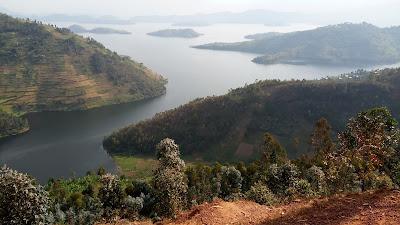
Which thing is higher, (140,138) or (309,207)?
(309,207)

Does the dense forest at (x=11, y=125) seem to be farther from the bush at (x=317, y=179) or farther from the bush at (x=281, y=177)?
the bush at (x=317, y=179)

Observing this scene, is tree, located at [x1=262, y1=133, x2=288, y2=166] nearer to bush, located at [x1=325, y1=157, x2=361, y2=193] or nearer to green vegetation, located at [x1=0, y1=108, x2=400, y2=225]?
green vegetation, located at [x1=0, y1=108, x2=400, y2=225]

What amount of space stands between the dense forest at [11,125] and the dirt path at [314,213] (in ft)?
498

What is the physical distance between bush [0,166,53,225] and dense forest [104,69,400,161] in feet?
351

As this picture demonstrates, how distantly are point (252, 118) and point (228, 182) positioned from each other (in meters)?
70.2

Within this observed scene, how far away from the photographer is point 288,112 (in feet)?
480

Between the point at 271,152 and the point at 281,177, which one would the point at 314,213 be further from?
the point at 271,152

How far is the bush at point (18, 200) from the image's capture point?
87.7 ft

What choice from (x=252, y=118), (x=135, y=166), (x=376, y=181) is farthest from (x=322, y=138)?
(x=252, y=118)

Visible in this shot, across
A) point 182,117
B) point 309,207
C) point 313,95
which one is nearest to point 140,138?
point 182,117

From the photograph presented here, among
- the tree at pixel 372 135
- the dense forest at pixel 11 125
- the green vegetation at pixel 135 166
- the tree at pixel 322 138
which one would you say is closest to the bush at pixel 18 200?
the tree at pixel 372 135

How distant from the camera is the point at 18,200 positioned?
27047mm

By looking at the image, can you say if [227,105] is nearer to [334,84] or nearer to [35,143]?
[334,84]

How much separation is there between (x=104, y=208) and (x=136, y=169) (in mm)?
66381
